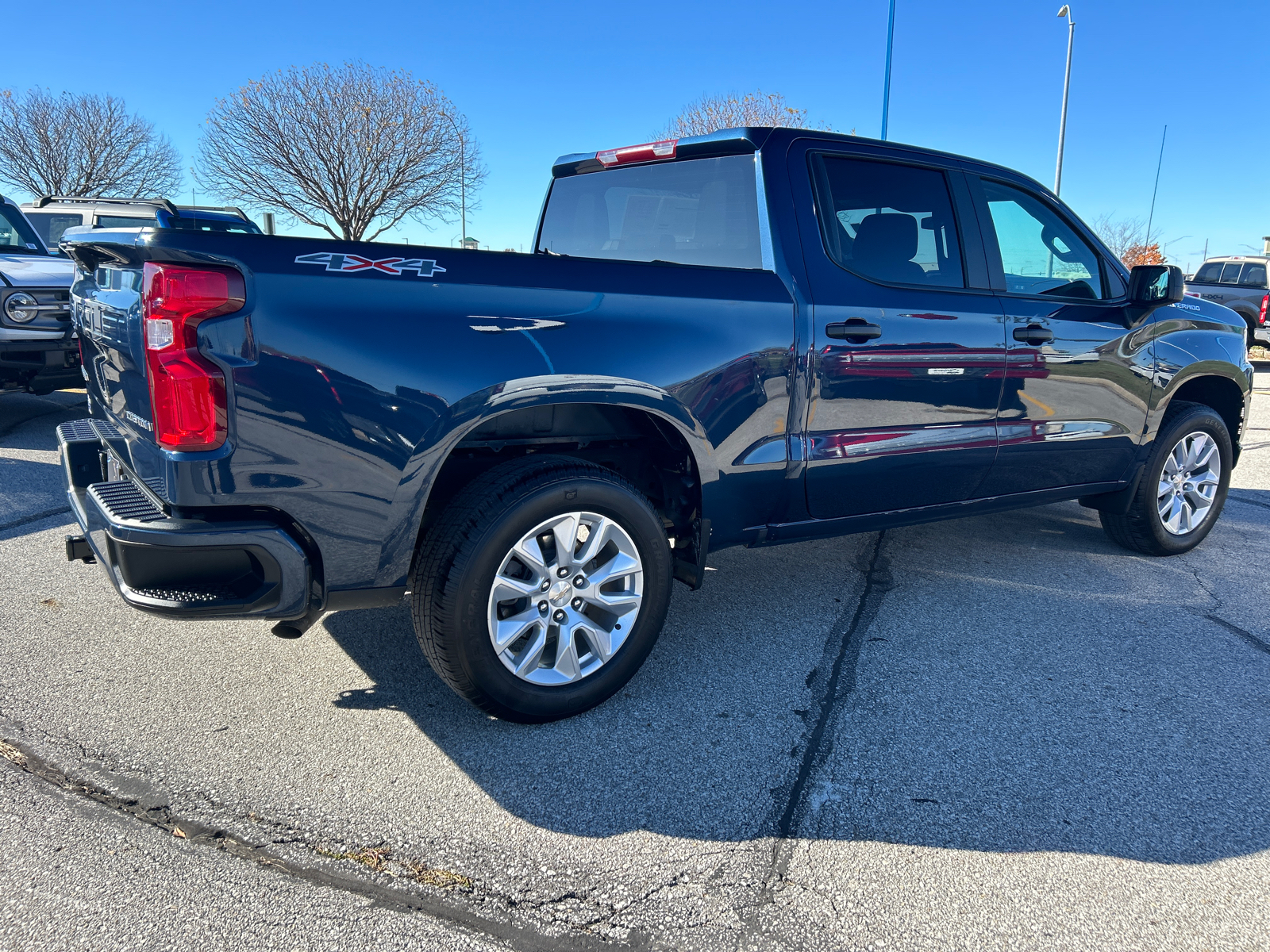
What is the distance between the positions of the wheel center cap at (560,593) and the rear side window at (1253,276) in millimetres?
19410

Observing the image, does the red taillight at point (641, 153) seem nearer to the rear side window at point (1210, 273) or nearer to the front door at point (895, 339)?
the front door at point (895, 339)

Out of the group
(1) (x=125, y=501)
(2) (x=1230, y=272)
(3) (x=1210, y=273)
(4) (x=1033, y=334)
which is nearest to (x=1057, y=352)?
(4) (x=1033, y=334)

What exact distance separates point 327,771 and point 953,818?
176cm

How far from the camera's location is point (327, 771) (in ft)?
8.62

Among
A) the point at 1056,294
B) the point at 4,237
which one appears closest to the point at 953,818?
the point at 1056,294

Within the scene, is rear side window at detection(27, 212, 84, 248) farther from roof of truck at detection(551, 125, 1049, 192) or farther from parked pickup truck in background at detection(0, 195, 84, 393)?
roof of truck at detection(551, 125, 1049, 192)

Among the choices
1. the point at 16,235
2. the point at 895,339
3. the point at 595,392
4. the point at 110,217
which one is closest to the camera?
the point at 595,392

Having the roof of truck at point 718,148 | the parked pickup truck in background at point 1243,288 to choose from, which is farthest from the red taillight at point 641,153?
the parked pickup truck in background at point 1243,288

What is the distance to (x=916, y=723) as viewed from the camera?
296 cm

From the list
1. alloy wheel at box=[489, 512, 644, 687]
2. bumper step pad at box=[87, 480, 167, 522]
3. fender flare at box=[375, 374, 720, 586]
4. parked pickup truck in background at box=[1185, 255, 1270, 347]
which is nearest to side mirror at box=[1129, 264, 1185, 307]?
fender flare at box=[375, 374, 720, 586]

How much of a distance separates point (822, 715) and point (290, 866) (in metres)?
1.67

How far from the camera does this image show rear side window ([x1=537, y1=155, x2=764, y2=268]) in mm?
3398

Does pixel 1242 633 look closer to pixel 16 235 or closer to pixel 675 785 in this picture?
pixel 675 785

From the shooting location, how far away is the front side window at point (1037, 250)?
13.1 ft
